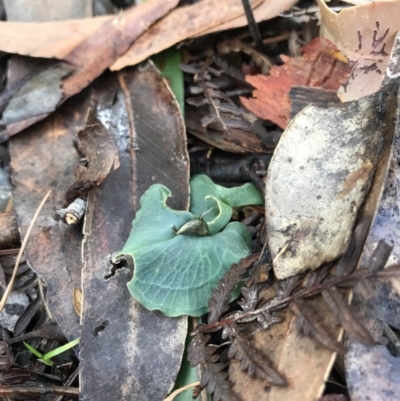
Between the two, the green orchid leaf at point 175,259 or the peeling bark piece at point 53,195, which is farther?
the peeling bark piece at point 53,195

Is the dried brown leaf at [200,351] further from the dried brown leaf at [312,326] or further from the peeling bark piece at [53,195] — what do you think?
the peeling bark piece at [53,195]

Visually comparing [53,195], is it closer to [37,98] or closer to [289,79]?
[37,98]

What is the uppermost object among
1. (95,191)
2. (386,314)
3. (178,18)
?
(178,18)

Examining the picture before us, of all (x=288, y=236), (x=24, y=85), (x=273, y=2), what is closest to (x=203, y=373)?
(x=288, y=236)

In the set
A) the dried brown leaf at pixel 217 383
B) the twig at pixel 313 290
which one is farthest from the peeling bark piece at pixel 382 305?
the dried brown leaf at pixel 217 383

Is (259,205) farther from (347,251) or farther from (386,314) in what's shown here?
(386,314)

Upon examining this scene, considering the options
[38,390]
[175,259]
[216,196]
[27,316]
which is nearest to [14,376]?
[38,390]
